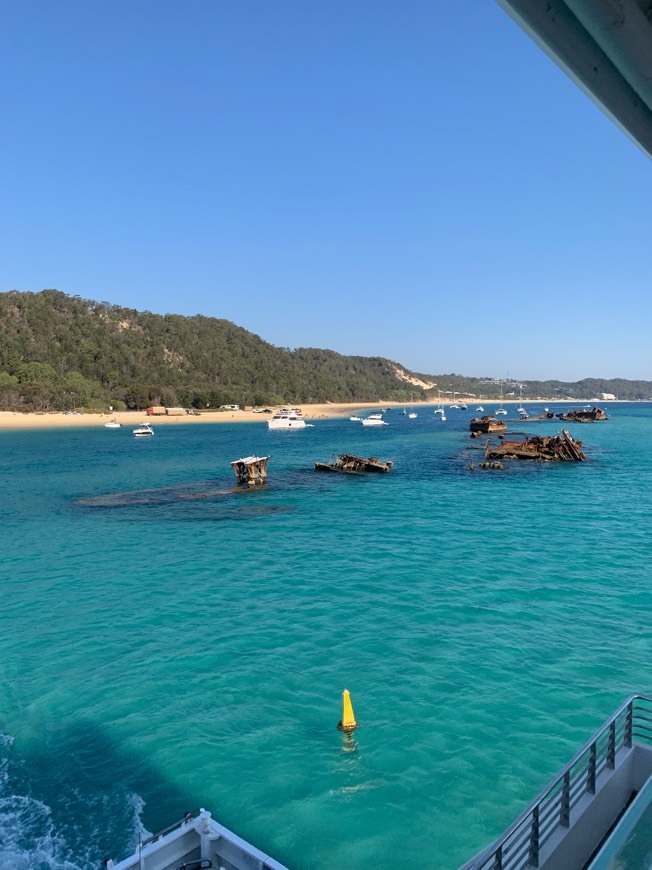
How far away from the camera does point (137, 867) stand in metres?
6.71

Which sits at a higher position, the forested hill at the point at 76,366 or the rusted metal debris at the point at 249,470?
the forested hill at the point at 76,366

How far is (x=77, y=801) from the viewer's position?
9664 millimetres

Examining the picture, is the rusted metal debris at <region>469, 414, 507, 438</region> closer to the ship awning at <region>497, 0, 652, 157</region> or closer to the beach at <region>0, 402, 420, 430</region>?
the beach at <region>0, 402, 420, 430</region>

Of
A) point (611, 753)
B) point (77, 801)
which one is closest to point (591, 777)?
point (611, 753)

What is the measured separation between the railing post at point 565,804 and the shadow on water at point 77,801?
228 inches

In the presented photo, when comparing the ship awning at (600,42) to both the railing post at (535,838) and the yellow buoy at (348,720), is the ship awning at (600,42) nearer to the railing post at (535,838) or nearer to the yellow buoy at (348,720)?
the railing post at (535,838)

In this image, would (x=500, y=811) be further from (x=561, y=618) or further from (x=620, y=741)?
(x=561, y=618)

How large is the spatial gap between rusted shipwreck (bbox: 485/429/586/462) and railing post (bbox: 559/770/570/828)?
53.1 m

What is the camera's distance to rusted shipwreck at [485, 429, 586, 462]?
59.1m

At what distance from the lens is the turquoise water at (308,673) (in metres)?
9.34

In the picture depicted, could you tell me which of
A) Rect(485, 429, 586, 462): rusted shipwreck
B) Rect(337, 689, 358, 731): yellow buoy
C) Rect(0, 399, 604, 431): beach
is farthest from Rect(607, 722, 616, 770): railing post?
Rect(0, 399, 604, 431): beach

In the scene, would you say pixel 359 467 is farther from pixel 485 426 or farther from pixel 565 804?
pixel 485 426

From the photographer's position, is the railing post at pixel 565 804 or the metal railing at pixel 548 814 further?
Answer: the railing post at pixel 565 804

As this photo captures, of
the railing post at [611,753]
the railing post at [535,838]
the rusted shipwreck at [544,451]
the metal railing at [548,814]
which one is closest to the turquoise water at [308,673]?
the metal railing at [548,814]
